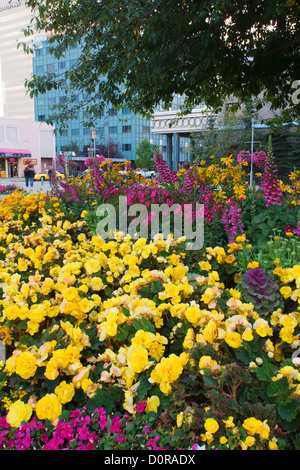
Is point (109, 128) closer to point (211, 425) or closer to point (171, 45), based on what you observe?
point (171, 45)

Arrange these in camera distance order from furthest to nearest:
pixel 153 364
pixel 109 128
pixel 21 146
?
A: pixel 109 128 < pixel 21 146 < pixel 153 364

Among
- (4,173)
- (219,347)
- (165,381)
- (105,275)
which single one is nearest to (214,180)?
(105,275)

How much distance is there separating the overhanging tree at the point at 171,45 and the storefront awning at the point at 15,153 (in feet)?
150

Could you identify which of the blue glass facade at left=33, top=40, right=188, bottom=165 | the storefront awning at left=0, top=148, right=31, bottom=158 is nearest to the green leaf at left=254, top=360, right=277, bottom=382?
the storefront awning at left=0, top=148, right=31, bottom=158

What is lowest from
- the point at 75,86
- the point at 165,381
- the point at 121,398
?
the point at 121,398

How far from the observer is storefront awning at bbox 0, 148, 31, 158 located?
47250 millimetres

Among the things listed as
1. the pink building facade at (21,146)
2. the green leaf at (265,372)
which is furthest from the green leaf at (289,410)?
the pink building facade at (21,146)

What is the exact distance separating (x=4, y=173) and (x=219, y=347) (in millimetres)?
50002

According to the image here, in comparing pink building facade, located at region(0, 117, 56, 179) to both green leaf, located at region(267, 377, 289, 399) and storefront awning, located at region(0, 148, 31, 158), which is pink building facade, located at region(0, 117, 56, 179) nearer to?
storefront awning, located at region(0, 148, 31, 158)

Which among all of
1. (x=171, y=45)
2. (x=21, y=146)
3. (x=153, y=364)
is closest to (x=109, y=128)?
(x=21, y=146)

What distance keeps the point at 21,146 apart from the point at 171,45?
170 ft

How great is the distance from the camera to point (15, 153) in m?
49.2

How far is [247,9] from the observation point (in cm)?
A: 485

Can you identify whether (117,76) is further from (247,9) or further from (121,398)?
(121,398)
